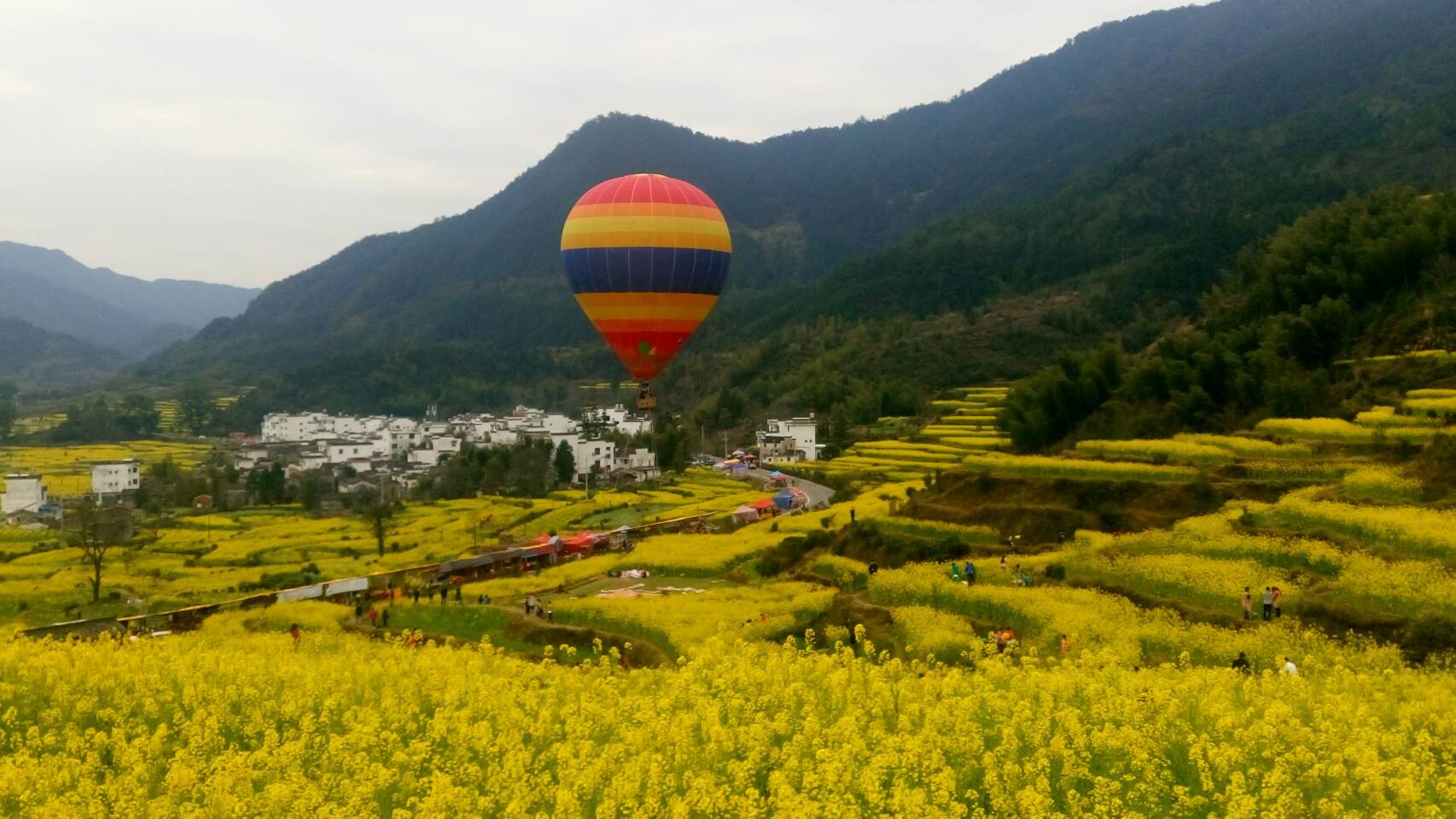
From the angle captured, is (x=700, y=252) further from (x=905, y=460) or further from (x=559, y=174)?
(x=559, y=174)

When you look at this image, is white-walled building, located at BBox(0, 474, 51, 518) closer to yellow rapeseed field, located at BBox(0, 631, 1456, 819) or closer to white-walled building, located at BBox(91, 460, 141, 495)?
white-walled building, located at BBox(91, 460, 141, 495)

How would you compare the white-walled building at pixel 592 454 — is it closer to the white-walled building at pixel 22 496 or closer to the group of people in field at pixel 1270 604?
the white-walled building at pixel 22 496

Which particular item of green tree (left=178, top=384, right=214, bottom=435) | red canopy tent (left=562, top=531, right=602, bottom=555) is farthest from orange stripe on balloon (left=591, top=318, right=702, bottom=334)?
green tree (left=178, top=384, right=214, bottom=435)

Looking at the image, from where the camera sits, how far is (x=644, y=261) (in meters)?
35.5

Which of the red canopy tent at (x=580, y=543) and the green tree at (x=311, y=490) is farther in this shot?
the green tree at (x=311, y=490)

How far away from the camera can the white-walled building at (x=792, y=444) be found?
63.6 metres

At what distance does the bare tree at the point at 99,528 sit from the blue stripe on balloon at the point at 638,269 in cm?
1782

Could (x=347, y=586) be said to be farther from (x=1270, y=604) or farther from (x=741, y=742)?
(x=1270, y=604)

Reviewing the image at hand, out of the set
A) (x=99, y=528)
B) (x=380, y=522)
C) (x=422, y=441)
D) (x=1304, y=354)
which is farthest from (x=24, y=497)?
(x=1304, y=354)

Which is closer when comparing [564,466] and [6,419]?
[564,466]

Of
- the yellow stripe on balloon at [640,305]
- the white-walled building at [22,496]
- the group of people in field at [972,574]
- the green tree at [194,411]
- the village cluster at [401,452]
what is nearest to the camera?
the group of people in field at [972,574]

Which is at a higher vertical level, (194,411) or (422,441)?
(194,411)

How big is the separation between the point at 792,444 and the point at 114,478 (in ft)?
136

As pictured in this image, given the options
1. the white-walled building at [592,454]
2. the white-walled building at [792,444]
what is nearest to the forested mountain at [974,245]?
the white-walled building at [792,444]
